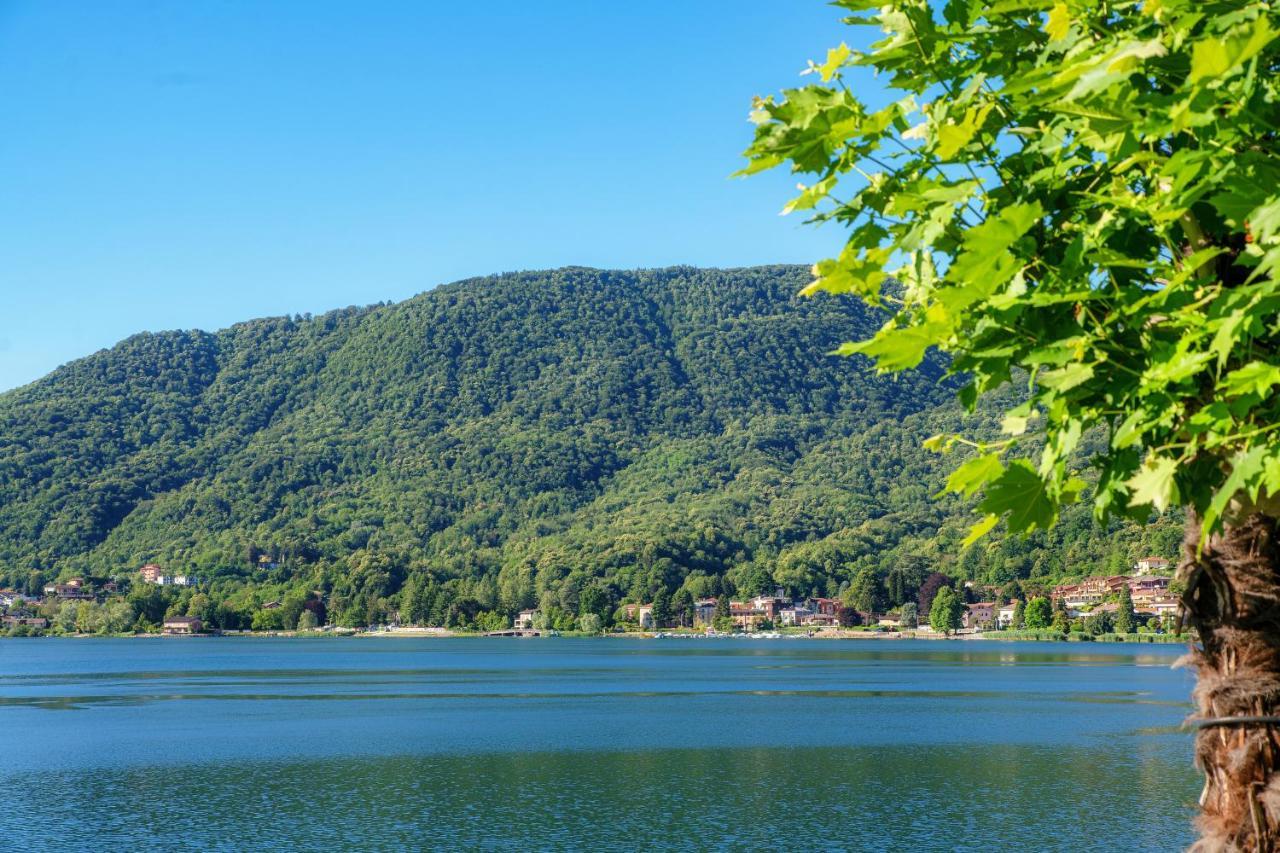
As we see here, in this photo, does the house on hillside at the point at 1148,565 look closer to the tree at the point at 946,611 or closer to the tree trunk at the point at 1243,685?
the tree at the point at 946,611

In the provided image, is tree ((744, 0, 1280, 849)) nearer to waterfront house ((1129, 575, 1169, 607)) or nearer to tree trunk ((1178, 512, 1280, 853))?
tree trunk ((1178, 512, 1280, 853))

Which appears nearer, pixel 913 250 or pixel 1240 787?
pixel 913 250

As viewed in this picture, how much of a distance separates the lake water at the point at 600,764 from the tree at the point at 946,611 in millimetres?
96822

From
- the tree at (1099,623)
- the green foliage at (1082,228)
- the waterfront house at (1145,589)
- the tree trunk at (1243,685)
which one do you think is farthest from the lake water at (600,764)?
the waterfront house at (1145,589)

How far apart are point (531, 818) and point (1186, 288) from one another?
109 feet

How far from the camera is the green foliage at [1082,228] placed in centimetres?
357

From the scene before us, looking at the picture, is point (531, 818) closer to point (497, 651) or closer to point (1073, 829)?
point (1073, 829)

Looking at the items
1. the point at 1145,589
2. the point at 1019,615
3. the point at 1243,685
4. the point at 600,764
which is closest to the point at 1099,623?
the point at 1145,589

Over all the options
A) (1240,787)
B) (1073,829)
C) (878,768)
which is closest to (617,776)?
(878,768)

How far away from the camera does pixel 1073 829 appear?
32.8m

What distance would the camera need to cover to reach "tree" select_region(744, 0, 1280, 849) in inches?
140

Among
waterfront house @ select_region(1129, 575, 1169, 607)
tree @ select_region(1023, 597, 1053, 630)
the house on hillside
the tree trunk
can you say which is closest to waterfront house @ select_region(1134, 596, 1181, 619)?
waterfront house @ select_region(1129, 575, 1169, 607)

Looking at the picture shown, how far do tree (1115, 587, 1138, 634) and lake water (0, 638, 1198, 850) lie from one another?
7427cm

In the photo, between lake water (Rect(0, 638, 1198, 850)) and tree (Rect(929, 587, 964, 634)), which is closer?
lake water (Rect(0, 638, 1198, 850))
